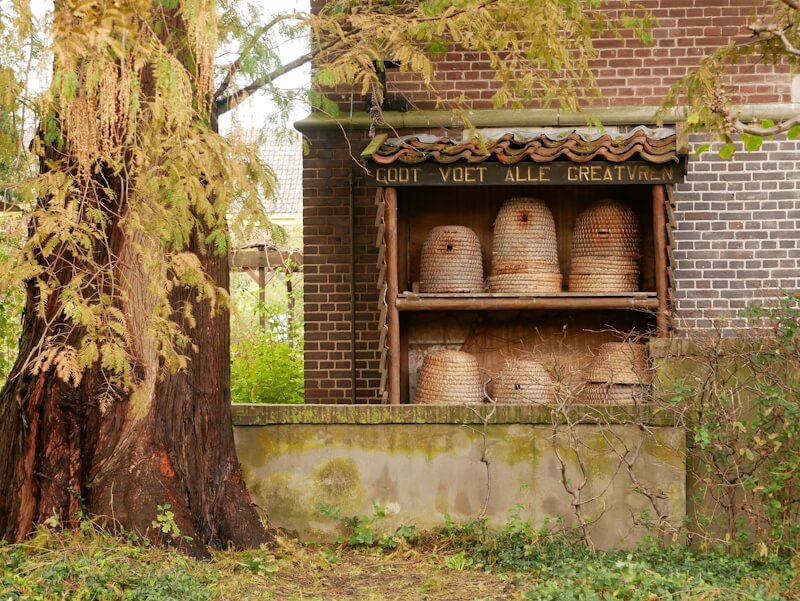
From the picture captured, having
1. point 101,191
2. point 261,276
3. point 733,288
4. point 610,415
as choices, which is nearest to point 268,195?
point 101,191

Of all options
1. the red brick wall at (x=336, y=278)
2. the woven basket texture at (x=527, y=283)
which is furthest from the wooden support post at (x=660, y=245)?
the red brick wall at (x=336, y=278)

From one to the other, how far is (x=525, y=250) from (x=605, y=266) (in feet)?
2.37

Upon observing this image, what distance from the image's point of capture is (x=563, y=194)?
369 inches

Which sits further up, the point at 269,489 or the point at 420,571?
the point at 269,489

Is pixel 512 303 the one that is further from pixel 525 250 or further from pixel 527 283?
pixel 525 250

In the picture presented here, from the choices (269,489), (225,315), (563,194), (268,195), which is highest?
(563,194)

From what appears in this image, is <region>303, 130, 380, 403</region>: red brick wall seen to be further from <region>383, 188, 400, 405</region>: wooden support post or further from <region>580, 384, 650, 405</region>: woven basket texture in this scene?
<region>580, 384, 650, 405</region>: woven basket texture

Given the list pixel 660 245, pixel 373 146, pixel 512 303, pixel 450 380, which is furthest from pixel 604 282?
pixel 373 146

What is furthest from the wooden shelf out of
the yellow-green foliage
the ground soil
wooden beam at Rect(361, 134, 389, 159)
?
the ground soil

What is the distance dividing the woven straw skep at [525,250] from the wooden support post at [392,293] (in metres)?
1.01

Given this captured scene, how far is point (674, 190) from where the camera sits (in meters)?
9.24

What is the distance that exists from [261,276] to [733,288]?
7813 mm

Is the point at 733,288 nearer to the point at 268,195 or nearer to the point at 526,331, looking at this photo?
the point at 526,331

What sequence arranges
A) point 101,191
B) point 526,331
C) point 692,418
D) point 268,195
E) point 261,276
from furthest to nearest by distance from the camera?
1. point 261,276
2. point 526,331
3. point 692,418
4. point 101,191
5. point 268,195
